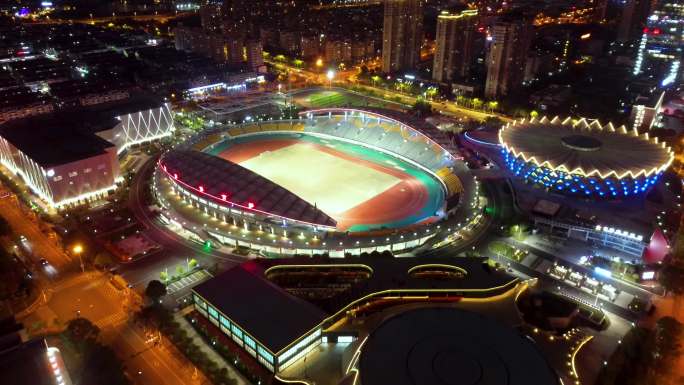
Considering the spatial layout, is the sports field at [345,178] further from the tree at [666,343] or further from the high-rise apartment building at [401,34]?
the high-rise apartment building at [401,34]

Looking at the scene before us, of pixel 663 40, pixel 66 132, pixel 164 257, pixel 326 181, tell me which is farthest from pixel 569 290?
pixel 663 40

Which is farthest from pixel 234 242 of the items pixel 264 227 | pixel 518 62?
pixel 518 62

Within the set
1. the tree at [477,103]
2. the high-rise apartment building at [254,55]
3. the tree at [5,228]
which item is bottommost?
the tree at [5,228]

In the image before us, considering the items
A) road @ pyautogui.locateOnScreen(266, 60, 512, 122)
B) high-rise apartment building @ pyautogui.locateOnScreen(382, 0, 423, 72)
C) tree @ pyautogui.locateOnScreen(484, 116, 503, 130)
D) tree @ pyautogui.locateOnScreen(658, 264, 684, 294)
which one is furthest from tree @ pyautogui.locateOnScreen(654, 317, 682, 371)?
high-rise apartment building @ pyautogui.locateOnScreen(382, 0, 423, 72)

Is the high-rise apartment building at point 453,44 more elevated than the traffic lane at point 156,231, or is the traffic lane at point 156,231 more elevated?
the high-rise apartment building at point 453,44

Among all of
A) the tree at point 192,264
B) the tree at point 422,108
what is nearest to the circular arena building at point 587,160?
the tree at point 422,108

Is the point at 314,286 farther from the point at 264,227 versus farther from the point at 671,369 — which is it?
the point at 671,369

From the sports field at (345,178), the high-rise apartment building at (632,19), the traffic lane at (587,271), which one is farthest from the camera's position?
the high-rise apartment building at (632,19)
